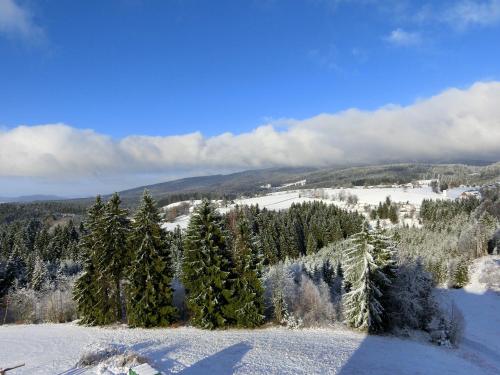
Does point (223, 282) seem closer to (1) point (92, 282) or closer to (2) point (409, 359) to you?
(1) point (92, 282)

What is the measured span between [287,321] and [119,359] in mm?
19064

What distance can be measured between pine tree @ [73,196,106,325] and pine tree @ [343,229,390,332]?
84.1 feet

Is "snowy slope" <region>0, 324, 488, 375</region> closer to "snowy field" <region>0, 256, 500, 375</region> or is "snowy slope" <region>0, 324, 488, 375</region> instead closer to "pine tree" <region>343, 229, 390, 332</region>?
"snowy field" <region>0, 256, 500, 375</region>

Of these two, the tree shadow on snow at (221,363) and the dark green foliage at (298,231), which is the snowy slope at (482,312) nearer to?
the tree shadow on snow at (221,363)

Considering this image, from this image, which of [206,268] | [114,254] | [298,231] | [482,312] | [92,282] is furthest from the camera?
[298,231]

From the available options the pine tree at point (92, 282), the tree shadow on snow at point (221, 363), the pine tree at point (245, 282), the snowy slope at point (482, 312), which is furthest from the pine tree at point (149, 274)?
the snowy slope at point (482, 312)

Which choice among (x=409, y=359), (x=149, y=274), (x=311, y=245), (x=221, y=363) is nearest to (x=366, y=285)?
(x=409, y=359)

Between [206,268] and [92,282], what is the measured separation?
13380 mm

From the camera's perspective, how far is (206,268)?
3856cm

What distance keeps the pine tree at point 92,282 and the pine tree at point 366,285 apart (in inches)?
1010

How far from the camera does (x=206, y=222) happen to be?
3919 centimetres

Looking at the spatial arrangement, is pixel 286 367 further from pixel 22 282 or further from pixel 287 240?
pixel 287 240

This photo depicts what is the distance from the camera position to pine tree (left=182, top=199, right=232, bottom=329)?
38250 mm

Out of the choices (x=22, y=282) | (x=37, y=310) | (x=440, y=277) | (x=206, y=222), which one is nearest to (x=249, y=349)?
(x=206, y=222)
